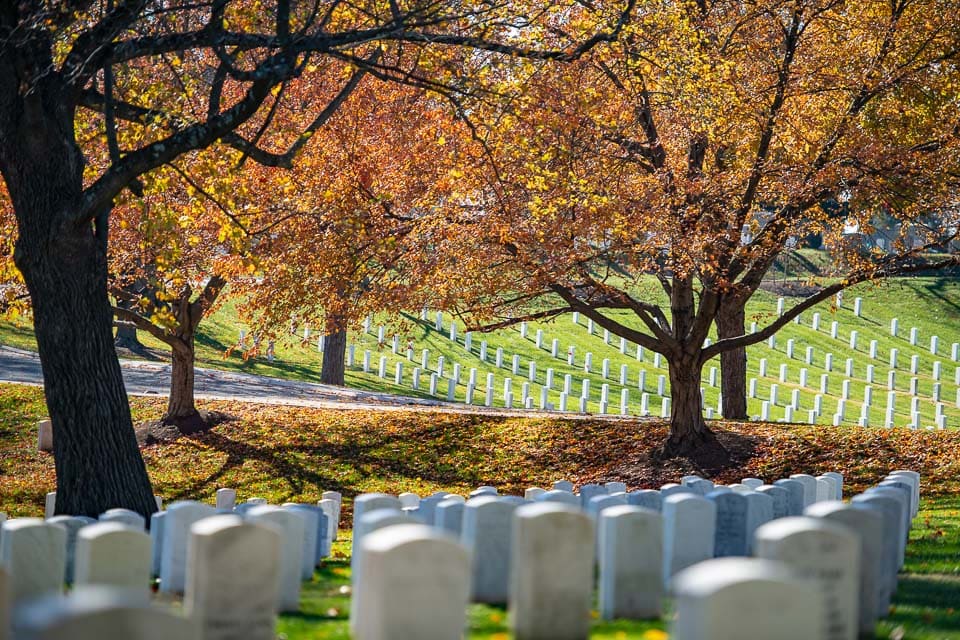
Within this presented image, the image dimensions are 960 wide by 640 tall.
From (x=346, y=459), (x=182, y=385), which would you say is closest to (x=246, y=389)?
(x=182, y=385)

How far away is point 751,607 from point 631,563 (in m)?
2.03

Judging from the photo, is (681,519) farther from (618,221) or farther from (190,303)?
(190,303)

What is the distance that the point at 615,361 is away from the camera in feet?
108

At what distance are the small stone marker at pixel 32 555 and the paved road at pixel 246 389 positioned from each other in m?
15.5

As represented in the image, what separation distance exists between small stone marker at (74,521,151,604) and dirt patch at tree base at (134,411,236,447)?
591 inches

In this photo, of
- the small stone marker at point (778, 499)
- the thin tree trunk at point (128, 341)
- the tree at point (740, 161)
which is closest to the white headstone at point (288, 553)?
the small stone marker at point (778, 499)

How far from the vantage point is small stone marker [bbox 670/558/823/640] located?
3.39 m

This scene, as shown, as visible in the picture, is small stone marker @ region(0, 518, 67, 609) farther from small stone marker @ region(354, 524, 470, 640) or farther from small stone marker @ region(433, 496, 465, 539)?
small stone marker @ region(433, 496, 465, 539)


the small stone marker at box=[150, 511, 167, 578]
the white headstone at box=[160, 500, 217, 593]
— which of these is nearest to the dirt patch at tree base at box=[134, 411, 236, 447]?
the small stone marker at box=[150, 511, 167, 578]

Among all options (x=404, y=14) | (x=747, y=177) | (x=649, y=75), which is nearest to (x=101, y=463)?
(x=404, y=14)

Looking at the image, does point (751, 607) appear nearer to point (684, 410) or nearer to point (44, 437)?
point (684, 410)

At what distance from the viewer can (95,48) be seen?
30.0 ft

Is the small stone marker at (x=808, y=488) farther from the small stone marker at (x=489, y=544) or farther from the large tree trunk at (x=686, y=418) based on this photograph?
the large tree trunk at (x=686, y=418)

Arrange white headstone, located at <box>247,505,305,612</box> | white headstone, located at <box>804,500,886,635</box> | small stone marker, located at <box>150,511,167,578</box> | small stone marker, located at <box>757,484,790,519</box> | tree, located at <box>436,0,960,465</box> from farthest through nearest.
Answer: tree, located at <box>436,0,960,465</box> → small stone marker, located at <box>757,484,790,519</box> → small stone marker, located at <box>150,511,167,578</box> → white headstone, located at <box>247,505,305,612</box> → white headstone, located at <box>804,500,886,635</box>
